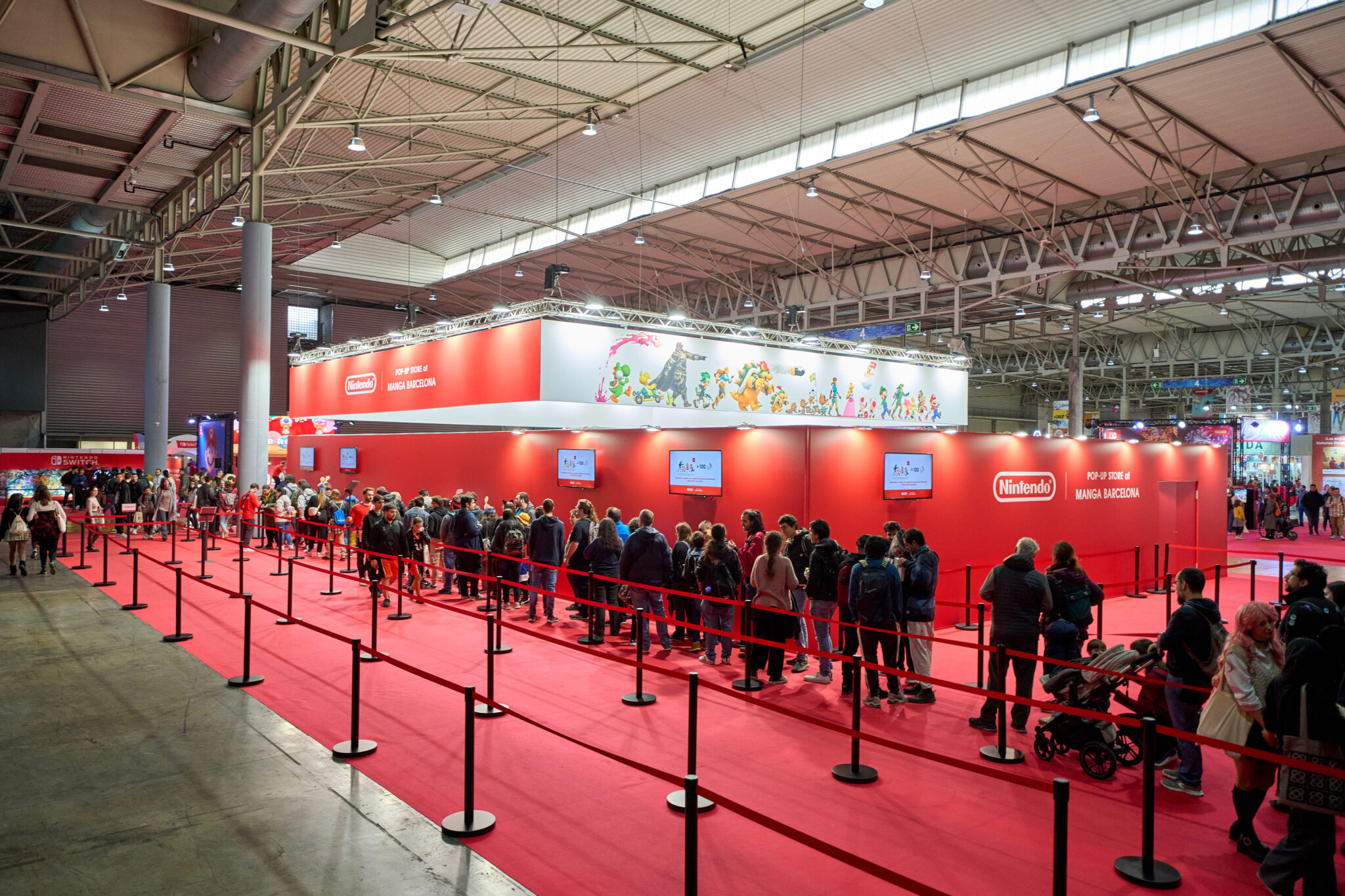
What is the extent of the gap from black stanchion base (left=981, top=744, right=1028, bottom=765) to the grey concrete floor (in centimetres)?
364

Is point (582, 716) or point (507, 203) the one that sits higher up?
point (507, 203)

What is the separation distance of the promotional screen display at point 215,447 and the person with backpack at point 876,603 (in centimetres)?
2185

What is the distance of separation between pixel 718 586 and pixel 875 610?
5.87 feet

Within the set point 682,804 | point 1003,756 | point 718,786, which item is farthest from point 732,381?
point 682,804

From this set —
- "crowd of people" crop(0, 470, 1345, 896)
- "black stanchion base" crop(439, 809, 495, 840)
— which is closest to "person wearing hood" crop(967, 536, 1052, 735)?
"crowd of people" crop(0, 470, 1345, 896)

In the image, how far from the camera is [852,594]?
7.50 m

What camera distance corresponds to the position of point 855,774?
548 centimetres

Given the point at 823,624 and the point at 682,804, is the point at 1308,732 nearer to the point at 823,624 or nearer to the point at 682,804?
the point at 682,804

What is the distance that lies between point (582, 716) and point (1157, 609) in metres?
10.1

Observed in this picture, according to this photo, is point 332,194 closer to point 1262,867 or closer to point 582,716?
point 582,716

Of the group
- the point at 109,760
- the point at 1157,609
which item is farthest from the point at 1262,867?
the point at 1157,609

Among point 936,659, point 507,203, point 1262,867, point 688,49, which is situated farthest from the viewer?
point 507,203

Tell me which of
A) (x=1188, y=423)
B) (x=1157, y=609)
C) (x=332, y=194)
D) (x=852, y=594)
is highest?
(x=332, y=194)

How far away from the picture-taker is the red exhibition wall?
→ 1122 cm
